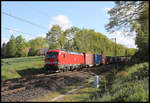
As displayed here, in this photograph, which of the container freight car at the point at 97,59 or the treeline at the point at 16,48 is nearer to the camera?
the treeline at the point at 16,48

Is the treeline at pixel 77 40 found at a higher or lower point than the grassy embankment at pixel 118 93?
higher

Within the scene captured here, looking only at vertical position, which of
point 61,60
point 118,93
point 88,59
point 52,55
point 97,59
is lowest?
point 118,93

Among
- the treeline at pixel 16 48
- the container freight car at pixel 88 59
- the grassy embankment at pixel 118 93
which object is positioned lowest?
the grassy embankment at pixel 118 93

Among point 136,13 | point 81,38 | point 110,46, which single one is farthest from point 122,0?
point 110,46

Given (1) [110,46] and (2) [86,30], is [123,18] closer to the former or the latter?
(2) [86,30]

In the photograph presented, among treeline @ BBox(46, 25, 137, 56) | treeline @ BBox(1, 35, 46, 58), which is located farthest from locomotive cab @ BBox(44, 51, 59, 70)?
treeline @ BBox(46, 25, 137, 56)

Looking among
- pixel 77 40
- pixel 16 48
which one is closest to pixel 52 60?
pixel 16 48

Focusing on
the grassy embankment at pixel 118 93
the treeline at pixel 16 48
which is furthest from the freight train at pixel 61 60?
the treeline at pixel 16 48

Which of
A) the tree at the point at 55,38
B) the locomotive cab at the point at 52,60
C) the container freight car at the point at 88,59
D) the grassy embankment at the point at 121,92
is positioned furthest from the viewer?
the tree at the point at 55,38

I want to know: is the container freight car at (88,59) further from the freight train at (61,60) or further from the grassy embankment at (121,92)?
the grassy embankment at (121,92)

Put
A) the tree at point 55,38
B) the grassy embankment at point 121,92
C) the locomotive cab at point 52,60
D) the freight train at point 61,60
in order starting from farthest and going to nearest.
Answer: the tree at point 55,38, the freight train at point 61,60, the locomotive cab at point 52,60, the grassy embankment at point 121,92

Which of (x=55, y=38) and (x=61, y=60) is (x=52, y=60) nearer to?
(x=61, y=60)

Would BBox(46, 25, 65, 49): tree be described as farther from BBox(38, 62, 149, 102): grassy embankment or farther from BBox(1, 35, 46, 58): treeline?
BBox(38, 62, 149, 102): grassy embankment

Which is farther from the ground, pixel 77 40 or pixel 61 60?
pixel 77 40
